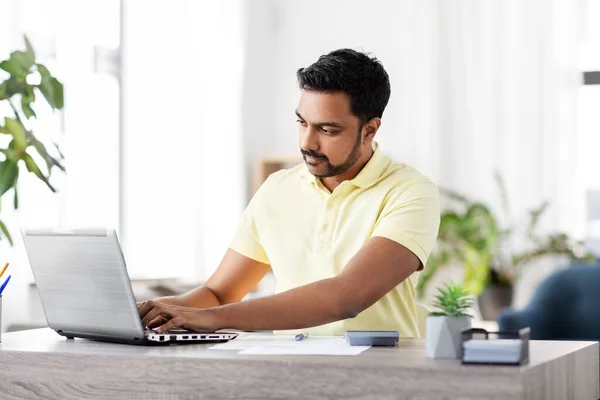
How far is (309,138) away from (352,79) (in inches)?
6.6

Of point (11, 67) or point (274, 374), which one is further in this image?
point (11, 67)

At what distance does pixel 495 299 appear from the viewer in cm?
566

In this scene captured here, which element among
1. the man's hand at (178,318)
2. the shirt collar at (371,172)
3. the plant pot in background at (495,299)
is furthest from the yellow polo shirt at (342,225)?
the plant pot in background at (495,299)

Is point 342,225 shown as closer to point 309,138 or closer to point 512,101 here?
point 309,138

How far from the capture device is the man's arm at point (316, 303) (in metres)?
1.96

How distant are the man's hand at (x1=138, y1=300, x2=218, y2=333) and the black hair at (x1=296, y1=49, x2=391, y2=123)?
624 mm

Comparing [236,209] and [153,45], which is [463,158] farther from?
[153,45]

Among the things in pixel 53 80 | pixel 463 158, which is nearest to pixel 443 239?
pixel 463 158

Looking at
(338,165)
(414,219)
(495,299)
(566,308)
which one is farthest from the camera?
(495,299)

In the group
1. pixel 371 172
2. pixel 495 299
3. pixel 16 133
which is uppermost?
pixel 16 133

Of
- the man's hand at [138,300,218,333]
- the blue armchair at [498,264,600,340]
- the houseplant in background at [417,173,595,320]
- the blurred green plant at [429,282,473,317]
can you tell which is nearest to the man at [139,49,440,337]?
the man's hand at [138,300,218,333]

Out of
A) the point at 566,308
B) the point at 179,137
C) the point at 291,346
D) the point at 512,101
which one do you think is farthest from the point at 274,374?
the point at 512,101

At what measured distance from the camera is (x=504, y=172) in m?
6.08

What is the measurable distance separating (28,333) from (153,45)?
335cm
